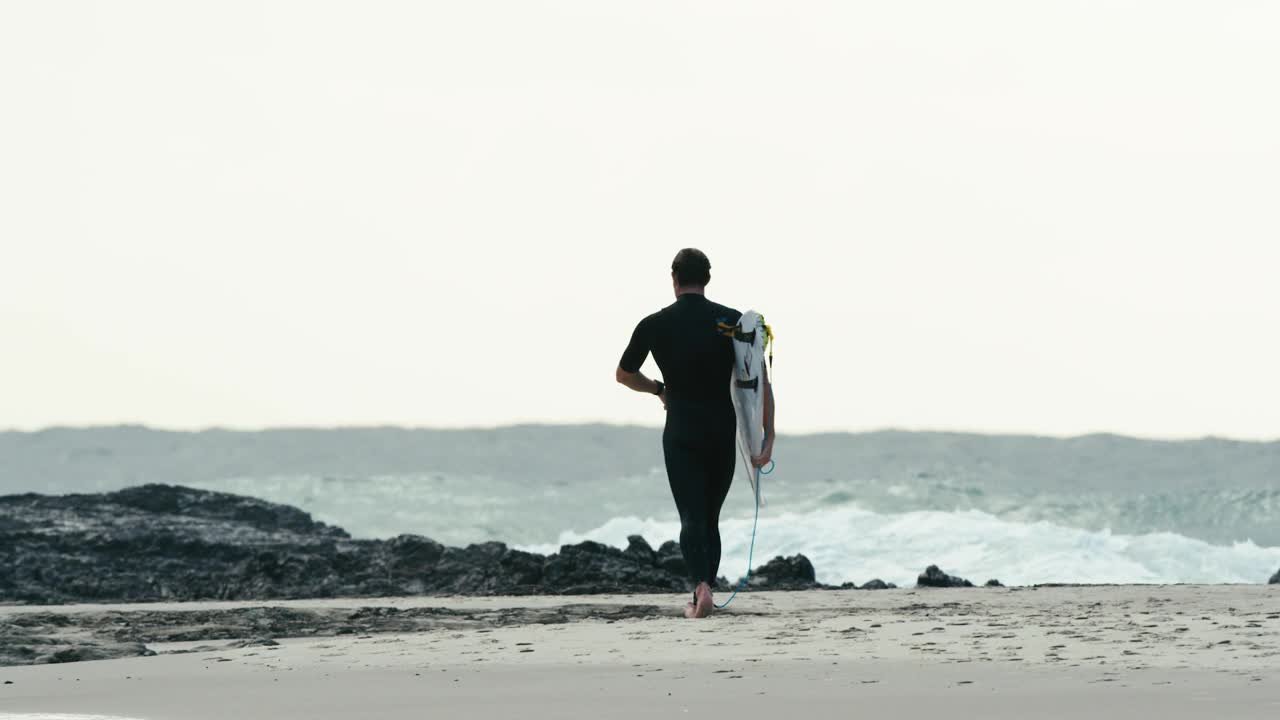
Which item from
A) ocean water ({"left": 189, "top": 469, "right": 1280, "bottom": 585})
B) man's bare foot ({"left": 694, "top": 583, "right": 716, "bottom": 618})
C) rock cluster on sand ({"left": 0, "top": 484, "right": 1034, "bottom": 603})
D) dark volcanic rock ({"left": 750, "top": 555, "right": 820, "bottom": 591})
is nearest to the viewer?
man's bare foot ({"left": 694, "top": 583, "right": 716, "bottom": 618})

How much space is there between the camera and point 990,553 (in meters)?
16.4

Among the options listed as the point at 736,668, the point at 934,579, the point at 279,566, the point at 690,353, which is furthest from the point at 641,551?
the point at 736,668

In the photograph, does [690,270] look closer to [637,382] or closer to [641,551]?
[637,382]

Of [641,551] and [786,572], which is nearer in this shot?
[786,572]

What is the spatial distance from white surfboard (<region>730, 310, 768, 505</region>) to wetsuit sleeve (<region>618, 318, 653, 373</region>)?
415 millimetres

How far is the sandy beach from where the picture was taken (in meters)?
4.40

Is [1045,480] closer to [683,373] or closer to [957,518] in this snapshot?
[957,518]

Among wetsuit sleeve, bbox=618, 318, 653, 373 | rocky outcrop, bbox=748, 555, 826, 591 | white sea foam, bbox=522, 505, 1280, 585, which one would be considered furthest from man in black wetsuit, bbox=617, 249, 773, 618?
white sea foam, bbox=522, 505, 1280, 585

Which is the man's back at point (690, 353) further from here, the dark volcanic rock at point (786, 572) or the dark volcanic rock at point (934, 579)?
the dark volcanic rock at point (934, 579)

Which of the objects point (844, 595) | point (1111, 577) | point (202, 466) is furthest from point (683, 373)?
point (202, 466)

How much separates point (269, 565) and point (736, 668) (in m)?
7.12

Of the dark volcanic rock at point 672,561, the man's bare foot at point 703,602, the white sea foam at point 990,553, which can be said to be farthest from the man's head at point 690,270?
the white sea foam at point 990,553

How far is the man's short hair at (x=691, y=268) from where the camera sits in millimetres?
7676

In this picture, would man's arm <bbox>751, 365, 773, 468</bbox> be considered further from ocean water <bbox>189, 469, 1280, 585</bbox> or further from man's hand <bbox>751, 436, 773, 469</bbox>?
ocean water <bbox>189, 469, 1280, 585</bbox>
